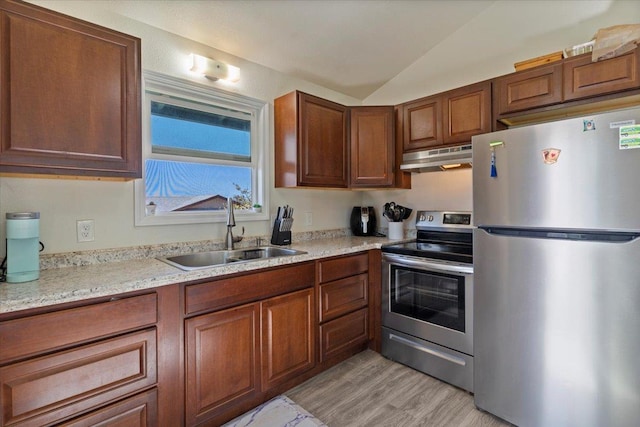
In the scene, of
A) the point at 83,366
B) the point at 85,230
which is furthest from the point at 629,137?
the point at 85,230

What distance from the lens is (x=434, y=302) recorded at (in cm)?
222

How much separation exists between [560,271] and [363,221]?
5.78 ft

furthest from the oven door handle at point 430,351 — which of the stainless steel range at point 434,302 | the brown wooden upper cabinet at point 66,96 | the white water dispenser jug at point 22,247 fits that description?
the white water dispenser jug at point 22,247

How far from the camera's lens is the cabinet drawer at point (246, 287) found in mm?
1548

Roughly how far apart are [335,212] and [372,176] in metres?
0.57

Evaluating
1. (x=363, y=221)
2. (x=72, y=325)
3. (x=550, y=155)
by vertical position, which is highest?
(x=550, y=155)

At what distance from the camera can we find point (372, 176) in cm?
280

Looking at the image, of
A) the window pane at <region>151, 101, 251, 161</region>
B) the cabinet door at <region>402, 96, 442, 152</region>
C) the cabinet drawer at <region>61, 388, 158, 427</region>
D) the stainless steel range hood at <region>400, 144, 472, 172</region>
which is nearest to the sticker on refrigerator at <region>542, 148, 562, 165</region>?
the stainless steel range hood at <region>400, 144, 472, 172</region>

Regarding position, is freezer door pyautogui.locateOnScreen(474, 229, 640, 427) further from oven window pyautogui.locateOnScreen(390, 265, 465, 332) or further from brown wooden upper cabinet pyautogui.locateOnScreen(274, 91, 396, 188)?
brown wooden upper cabinet pyautogui.locateOnScreen(274, 91, 396, 188)

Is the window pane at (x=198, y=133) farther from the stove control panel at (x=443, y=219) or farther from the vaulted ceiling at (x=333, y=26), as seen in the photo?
the stove control panel at (x=443, y=219)

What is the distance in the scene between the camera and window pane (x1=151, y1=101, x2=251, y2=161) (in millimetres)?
2107

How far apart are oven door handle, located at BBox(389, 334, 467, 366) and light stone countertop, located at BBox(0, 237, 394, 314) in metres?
1.14

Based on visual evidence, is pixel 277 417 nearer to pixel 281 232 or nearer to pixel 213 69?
pixel 281 232

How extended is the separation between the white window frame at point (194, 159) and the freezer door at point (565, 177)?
5.36 ft
